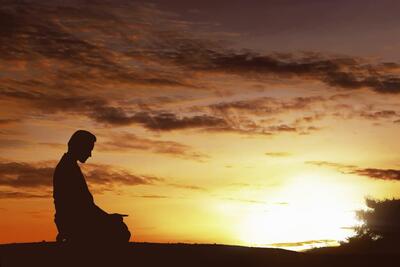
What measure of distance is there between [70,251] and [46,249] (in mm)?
1192

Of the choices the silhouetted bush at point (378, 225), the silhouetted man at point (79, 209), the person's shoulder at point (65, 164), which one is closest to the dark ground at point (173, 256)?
the silhouetted man at point (79, 209)

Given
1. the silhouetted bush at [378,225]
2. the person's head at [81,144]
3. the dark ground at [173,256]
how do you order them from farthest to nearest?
the silhouetted bush at [378,225]
the dark ground at [173,256]
the person's head at [81,144]

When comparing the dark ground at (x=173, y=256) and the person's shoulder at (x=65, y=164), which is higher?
the person's shoulder at (x=65, y=164)

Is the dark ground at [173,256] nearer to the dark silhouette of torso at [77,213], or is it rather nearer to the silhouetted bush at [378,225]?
the dark silhouette of torso at [77,213]

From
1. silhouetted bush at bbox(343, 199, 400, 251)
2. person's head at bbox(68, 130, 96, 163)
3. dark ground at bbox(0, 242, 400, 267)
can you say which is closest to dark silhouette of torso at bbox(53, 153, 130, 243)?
person's head at bbox(68, 130, 96, 163)

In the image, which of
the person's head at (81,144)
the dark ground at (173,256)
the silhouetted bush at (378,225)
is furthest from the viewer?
the silhouetted bush at (378,225)

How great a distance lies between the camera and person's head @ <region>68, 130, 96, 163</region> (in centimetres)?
1452

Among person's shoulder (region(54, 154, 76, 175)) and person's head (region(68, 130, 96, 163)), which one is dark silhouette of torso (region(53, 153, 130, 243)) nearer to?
person's shoulder (region(54, 154, 76, 175))

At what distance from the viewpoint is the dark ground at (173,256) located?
48.4ft

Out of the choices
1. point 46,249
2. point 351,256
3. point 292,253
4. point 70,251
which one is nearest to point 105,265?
point 70,251

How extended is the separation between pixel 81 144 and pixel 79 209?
50.0 inches

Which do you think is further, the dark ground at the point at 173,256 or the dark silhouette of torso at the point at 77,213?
the dark ground at the point at 173,256

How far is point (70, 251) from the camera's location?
1470 cm

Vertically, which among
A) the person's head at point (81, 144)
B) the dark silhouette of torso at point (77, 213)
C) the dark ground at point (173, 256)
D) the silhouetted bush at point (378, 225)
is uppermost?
the silhouetted bush at point (378, 225)
